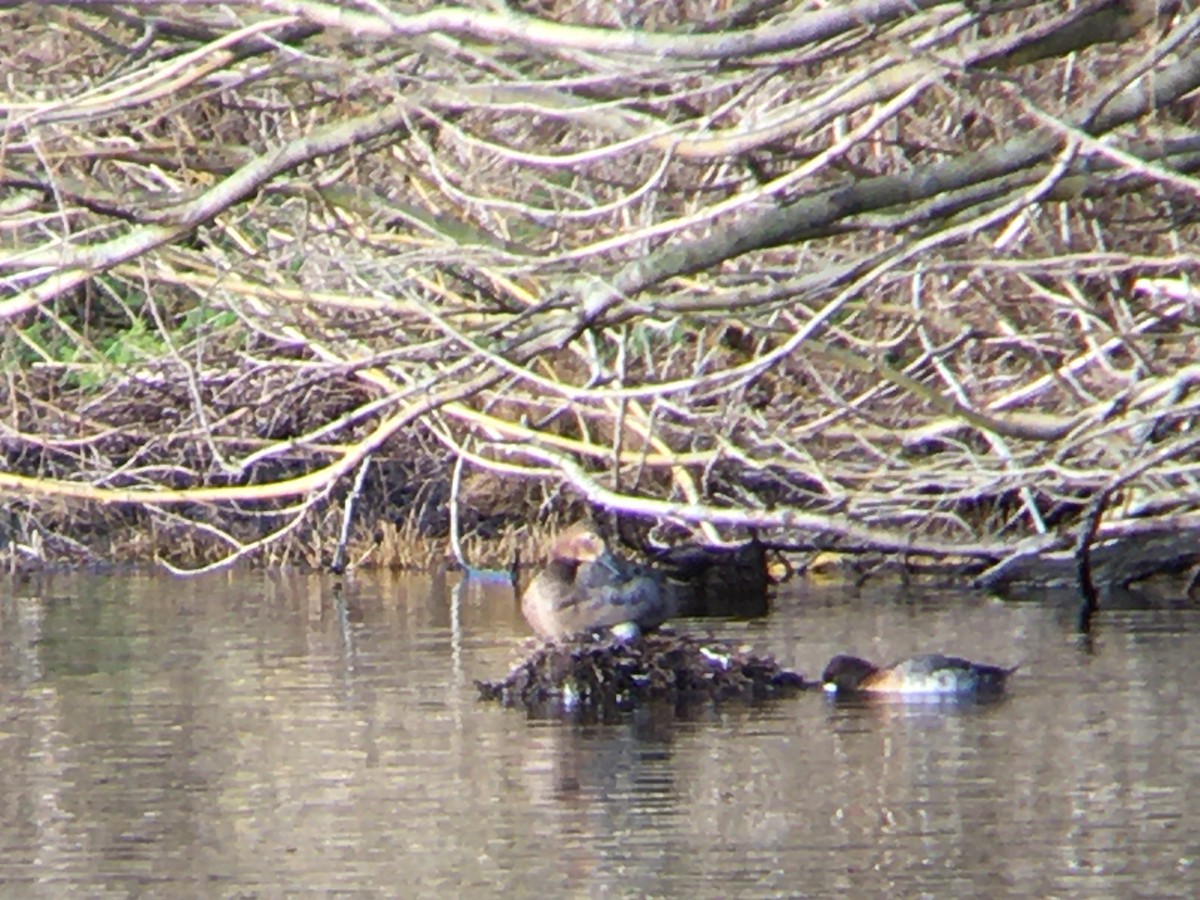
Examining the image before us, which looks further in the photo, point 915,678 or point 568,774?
point 915,678

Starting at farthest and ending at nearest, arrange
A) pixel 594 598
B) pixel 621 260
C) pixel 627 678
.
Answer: pixel 594 598 → pixel 621 260 → pixel 627 678

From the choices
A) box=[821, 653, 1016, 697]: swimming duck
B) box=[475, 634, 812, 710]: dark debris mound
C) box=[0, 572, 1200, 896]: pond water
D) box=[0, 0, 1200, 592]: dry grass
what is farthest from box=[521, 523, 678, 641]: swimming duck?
box=[821, 653, 1016, 697]: swimming duck

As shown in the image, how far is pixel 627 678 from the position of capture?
32.1ft

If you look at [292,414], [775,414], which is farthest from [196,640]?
[292,414]

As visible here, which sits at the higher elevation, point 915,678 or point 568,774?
point 915,678

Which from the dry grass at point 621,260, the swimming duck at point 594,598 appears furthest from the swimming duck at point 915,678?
the swimming duck at point 594,598

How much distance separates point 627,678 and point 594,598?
1602 millimetres

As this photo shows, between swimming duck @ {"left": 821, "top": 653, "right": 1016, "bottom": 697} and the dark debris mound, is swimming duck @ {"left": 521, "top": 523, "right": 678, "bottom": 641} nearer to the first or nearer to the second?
the dark debris mound

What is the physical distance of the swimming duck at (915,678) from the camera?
9789 millimetres

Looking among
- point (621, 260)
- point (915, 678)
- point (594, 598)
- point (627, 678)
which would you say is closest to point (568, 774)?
point (627, 678)

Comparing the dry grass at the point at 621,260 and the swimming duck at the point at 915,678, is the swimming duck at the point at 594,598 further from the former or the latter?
the swimming duck at the point at 915,678

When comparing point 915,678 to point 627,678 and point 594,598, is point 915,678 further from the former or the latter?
point 594,598

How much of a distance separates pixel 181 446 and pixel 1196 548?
19.1 ft

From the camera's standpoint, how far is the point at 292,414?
15.7 m
